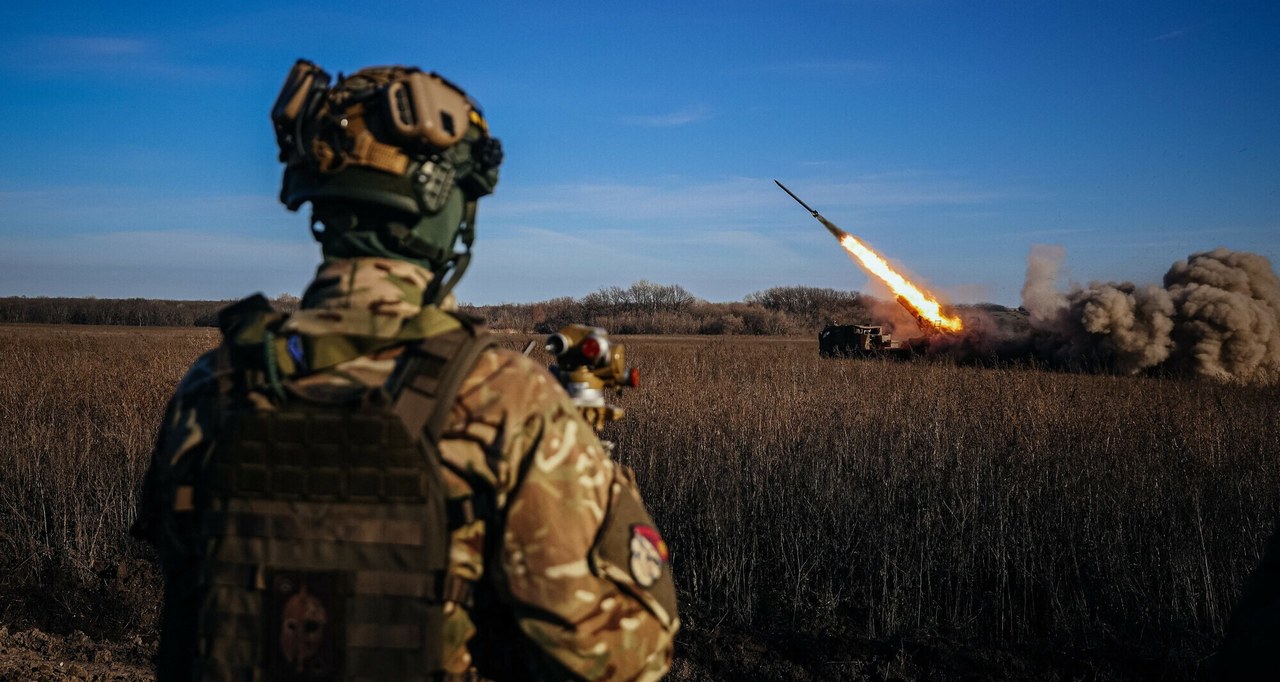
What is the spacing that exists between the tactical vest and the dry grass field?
377cm

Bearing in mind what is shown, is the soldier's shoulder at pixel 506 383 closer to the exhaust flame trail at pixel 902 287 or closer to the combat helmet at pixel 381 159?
the combat helmet at pixel 381 159

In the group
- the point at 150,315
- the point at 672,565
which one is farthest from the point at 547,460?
the point at 150,315

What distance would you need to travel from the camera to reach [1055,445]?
29.1 feet

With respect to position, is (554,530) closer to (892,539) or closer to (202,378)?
(202,378)

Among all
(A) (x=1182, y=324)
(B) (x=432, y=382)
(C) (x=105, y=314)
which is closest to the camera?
(B) (x=432, y=382)

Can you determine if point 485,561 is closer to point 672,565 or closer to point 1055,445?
point 672,565

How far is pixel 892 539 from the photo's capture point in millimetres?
6938

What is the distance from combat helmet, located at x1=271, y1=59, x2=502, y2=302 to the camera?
2045 mm

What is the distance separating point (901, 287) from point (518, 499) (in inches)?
1051

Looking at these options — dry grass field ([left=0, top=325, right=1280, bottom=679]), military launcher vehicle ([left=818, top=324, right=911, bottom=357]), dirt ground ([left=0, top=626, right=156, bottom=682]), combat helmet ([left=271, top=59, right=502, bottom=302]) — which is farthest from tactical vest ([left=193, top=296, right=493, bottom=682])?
military launcher vehicle ([left=818, top=324, right=911, bottom=357])

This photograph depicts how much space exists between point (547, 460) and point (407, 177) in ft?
2.34

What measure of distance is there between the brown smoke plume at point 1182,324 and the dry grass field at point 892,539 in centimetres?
1647

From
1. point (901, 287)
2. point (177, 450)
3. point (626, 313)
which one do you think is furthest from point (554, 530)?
point (626, 313)

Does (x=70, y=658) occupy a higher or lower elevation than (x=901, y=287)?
lower
